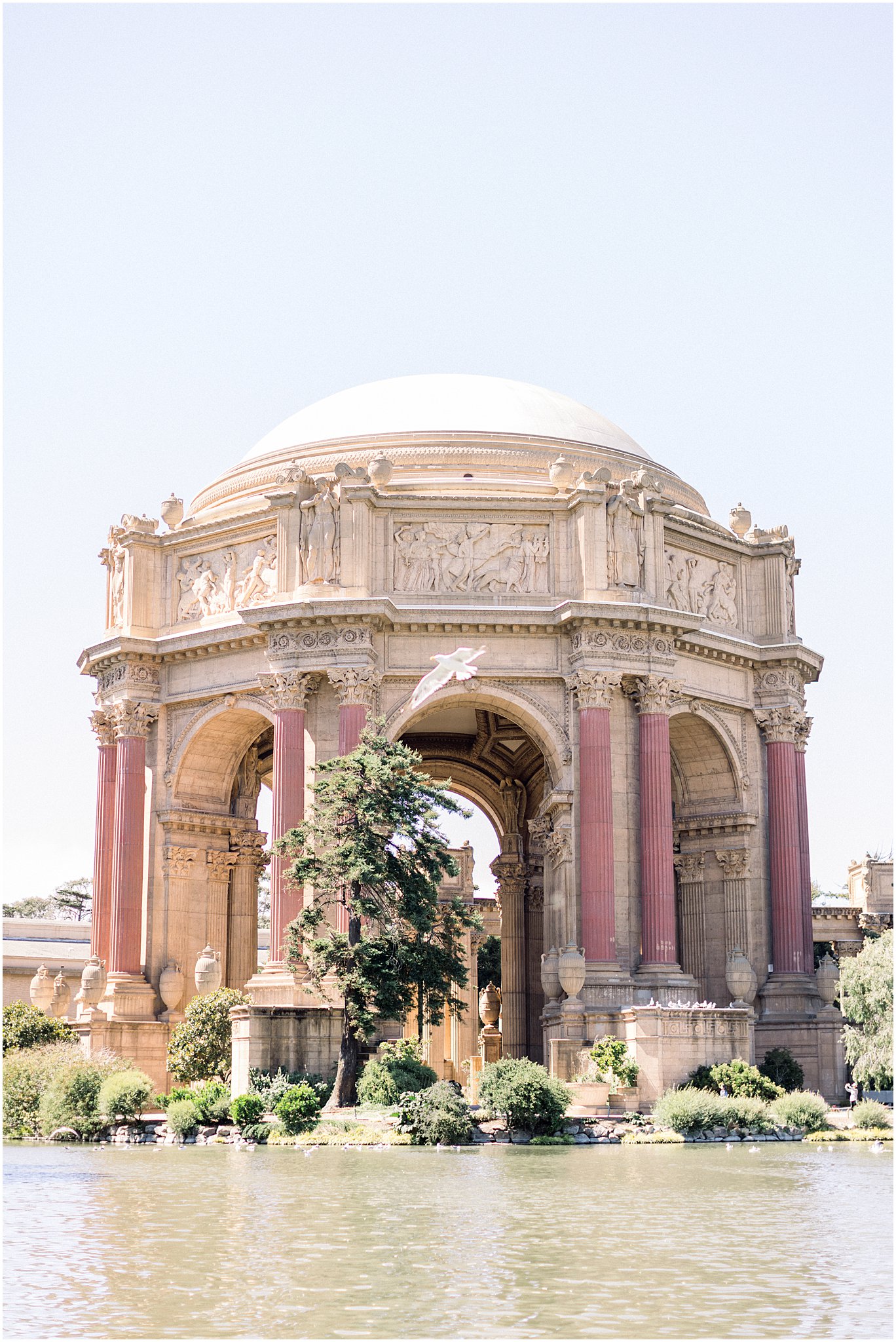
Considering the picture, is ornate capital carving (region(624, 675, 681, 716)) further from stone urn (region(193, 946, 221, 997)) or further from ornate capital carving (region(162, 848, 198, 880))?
ornate capital carving (region(162, 848, 198, 880))

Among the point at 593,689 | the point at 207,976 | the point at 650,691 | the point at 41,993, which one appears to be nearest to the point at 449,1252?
the point at 207,976

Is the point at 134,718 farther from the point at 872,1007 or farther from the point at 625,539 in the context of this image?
the point at 872,1007

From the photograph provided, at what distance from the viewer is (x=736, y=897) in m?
49.2

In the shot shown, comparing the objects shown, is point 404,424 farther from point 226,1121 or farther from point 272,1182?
point 272,1182

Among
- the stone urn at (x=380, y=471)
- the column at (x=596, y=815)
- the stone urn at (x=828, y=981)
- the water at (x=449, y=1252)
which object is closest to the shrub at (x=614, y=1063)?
the column at (x=596, y=815)

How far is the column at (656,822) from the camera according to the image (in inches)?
1721

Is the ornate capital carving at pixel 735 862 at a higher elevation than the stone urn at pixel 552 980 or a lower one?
higher

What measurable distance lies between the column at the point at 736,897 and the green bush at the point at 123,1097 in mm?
18972

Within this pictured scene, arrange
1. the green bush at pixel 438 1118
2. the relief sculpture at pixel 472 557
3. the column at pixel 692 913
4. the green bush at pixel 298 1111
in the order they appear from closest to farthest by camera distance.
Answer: the green bush at pixel 438 1118 → the green bush at pixel 298 1111 → the relief sculpture at pixel 472 557 → the column at pixel 692 913

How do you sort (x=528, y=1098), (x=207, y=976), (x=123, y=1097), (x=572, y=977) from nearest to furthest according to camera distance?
(x=528, y=1098) < (x=123, y=1097) < (x=572, y=977) < (x=207, y=976)

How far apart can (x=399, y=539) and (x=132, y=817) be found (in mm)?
11348

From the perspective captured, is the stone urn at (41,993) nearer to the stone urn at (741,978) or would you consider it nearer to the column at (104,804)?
the column at (104,804)

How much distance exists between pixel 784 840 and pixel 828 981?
14.2 feet

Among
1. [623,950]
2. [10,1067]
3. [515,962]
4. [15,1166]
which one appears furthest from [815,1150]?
[515,962]
